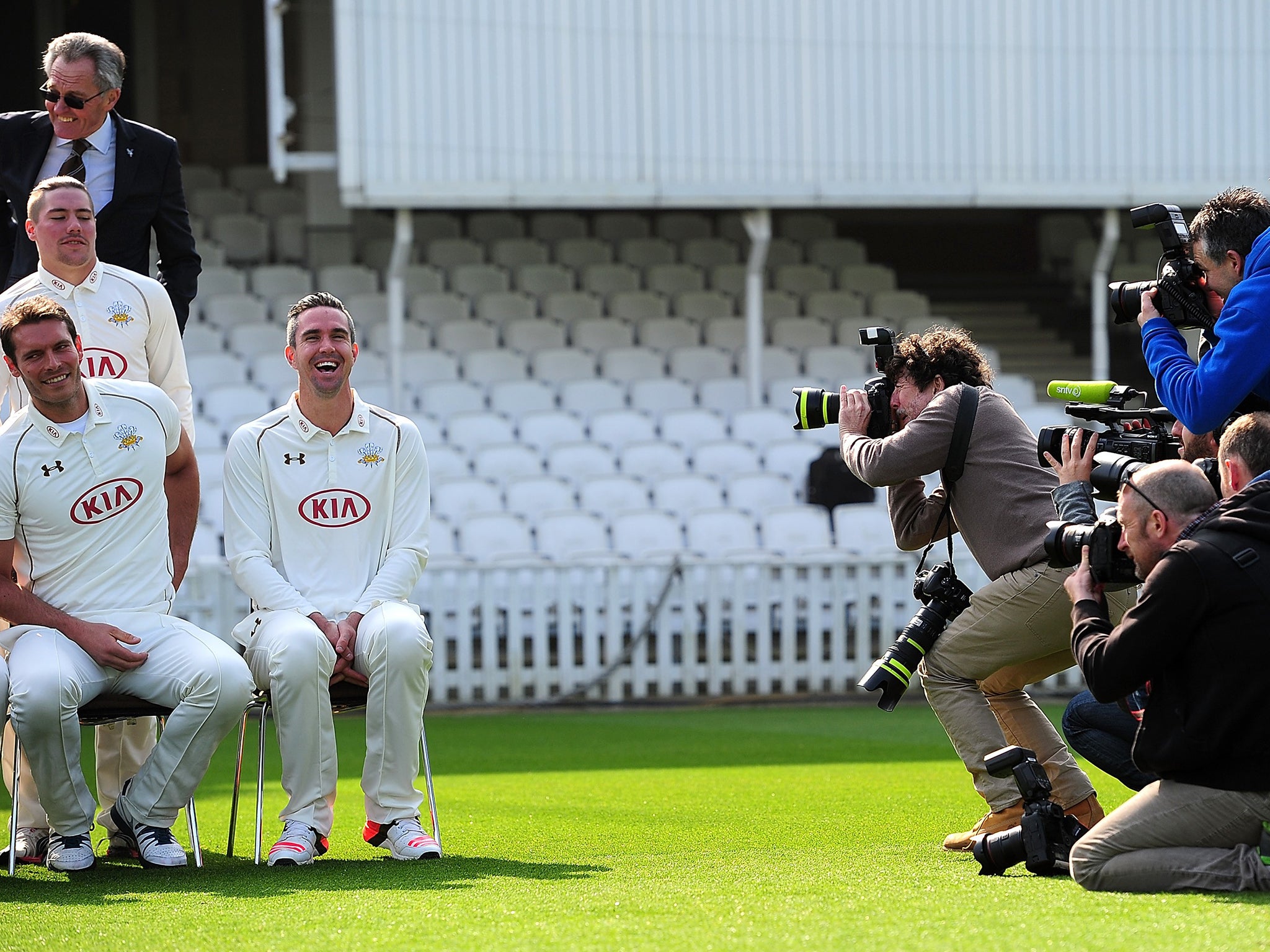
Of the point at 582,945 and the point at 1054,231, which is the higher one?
the point at 1054,231

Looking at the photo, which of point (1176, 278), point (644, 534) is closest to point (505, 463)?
point (644, 534)

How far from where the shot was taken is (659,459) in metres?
11.8

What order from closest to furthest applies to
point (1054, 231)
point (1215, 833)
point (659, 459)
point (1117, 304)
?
point (1215, 833), point (1117, 304), point (659, 459), point (1054, 231)

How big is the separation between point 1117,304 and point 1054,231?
12456mm

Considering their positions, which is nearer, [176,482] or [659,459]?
[176,482]

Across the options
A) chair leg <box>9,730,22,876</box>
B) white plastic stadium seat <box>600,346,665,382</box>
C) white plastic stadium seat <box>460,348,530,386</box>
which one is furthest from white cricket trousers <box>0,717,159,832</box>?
white plastic stadium seat <box>600,346,665,382</box>

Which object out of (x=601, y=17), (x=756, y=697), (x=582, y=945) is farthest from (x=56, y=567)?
(x=601, y=17)

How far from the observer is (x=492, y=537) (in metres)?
10.7

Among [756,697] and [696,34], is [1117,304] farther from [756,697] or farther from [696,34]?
[696,34]

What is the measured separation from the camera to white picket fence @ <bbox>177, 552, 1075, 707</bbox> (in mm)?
10227

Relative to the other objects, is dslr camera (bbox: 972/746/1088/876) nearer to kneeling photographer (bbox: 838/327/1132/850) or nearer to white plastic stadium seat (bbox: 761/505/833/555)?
kneeling photographer (bbox: 838/327/1132/850)

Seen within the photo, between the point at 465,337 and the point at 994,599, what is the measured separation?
8956 millimetres

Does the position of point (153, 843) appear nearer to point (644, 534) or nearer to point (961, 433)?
point (961, 433)

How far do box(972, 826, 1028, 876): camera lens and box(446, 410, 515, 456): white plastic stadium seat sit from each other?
7817 mm
